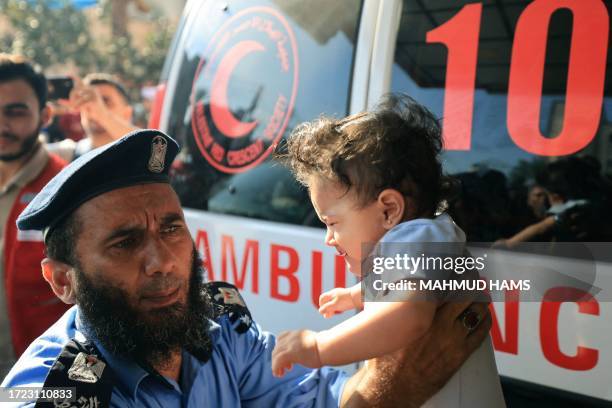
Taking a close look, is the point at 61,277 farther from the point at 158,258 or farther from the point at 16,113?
the point at 16,113

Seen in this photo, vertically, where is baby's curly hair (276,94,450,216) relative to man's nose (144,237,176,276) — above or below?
above

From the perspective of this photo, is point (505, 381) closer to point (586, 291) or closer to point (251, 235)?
point (586, 291)

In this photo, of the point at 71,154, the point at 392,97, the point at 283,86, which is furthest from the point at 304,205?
the point at 71,154

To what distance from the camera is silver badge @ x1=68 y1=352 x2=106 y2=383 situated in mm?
1259

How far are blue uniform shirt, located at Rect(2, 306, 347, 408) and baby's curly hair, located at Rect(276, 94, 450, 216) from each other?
1.69 feet

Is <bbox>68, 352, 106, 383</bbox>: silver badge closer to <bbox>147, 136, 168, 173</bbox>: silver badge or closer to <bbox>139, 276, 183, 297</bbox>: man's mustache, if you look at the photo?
<bbox>139, 276, 183, 297</bbox>: man's mustache

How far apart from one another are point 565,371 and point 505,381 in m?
0.18

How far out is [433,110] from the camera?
1.89 meters

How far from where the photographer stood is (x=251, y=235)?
2330 millimetres

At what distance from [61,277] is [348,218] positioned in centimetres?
74

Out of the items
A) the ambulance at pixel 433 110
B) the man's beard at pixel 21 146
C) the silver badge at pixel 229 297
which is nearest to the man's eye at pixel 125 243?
the silver badge at pixel 229 297

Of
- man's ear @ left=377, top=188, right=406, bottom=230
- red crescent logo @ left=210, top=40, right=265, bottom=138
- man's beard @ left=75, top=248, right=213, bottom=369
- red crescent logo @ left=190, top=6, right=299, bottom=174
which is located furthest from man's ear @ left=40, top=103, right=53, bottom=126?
man's ear @ left=377, top=188, right=406, bottom=230

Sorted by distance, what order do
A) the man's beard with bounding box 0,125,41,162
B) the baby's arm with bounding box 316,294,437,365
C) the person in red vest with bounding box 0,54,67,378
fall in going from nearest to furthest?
the baby's arm with bounding box 316,294,437,365 < the person in red vest with bounding box 0,54,67,378 < the man's beard with bounding box 0,125,41,162

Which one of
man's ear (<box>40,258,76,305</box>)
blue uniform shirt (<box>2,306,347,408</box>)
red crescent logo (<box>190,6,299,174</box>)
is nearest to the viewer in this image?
blue uniform shirt (<box>2,306,347,408</box>)
